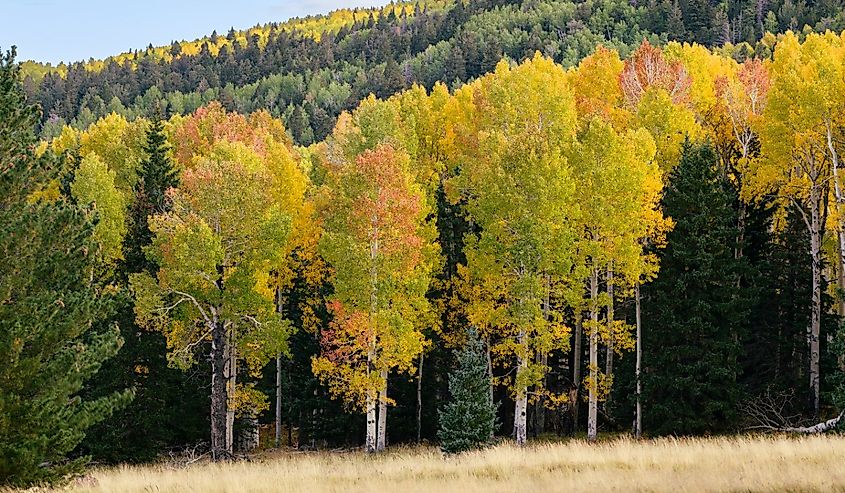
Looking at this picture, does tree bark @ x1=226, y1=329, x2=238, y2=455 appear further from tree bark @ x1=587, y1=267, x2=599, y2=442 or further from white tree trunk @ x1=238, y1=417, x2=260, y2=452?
tree bark @ x1=587, y1=267, x2=599, y2=442

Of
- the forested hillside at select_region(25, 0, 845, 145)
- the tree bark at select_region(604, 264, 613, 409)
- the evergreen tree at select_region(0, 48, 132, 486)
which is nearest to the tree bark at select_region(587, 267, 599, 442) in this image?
the tree bark at select_region(604, 264, 613, 409)

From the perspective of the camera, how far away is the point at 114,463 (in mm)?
30406

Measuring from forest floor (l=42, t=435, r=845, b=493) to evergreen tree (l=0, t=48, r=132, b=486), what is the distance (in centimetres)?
158

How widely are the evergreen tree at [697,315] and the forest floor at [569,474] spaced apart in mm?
7952

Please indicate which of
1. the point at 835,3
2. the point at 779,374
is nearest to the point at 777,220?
the point at 779,374

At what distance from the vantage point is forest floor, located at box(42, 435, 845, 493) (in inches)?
542

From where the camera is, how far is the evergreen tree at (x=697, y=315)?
27.9m

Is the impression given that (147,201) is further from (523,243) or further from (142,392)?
(523,243)

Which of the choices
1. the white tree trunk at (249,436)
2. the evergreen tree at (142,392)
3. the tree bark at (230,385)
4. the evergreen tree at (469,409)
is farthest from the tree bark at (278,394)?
the evergreen tree at (469,409)

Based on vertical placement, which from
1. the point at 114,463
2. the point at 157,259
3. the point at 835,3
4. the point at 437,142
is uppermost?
the point at 835,3

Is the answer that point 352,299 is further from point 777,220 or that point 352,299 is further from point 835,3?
point 835,3

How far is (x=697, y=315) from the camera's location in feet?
92.3

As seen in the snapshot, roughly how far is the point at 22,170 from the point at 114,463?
639 inches

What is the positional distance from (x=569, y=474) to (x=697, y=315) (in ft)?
45.5
